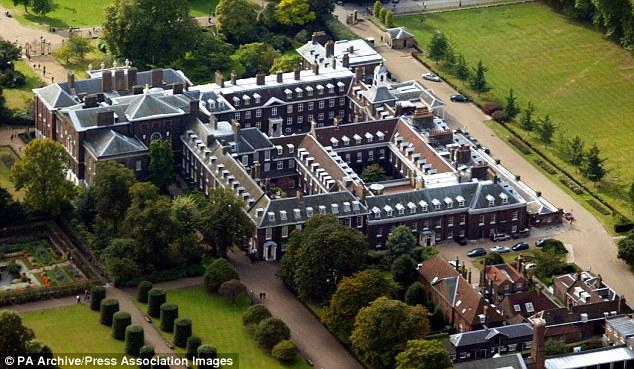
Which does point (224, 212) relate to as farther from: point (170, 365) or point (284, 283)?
point (170, 365)

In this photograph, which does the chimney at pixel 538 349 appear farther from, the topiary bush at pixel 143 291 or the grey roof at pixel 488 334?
the topiary bush at pixel 143 291

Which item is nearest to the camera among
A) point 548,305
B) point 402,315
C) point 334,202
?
point 402,315

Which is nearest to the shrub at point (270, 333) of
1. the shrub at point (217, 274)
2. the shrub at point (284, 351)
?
the shrub at point (284, 351)

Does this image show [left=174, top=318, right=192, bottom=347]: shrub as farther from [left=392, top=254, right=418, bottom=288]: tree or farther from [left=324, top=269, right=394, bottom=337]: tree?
[left=392, top=254, right=418, bottom=288]: tree

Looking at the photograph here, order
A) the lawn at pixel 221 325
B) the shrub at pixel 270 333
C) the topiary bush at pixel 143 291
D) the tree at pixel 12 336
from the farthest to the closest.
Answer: the topiary bush at pixel 143 291 → the shrub at pixel 270 333 → the lawn at pixel 221 325 → the tree at pixel 12 336

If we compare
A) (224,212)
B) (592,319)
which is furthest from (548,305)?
(224,212)

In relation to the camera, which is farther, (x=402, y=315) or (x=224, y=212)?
(x=224, y=212)

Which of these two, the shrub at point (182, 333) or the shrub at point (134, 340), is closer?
the shrub at point (134, 340)
